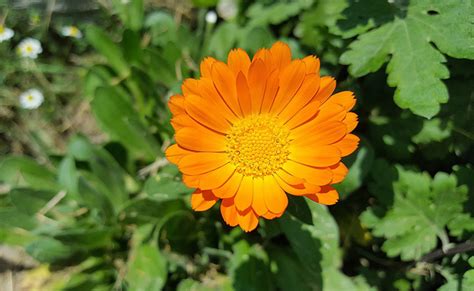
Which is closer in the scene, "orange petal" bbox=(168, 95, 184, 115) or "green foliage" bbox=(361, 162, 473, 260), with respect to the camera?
"orange petal" bbox=(168, 95, 184, 115)

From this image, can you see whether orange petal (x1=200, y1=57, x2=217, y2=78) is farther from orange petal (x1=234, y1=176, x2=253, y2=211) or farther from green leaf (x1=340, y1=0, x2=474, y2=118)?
green leaf (x1=340, y1=0, x2=474, y2=118)

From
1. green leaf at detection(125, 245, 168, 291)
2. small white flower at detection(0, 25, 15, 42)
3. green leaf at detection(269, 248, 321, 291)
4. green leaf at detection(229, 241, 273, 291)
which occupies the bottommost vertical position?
green leaf at detection(269, 248, 321, 291)

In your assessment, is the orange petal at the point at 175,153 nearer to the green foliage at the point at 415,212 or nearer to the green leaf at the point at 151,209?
the green leaf at the point at 151,209

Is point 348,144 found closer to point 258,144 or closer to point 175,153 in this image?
point 258,144

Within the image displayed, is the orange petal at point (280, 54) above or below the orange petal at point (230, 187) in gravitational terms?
above

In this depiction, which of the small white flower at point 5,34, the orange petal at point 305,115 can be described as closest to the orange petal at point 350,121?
the orange petal at point 305,115

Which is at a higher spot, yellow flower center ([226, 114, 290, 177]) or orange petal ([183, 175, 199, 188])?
orange petal ([183, 175, 199, 188])

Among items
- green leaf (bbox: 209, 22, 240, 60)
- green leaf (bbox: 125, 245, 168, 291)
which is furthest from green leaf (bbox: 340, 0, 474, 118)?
green leaf (bbox: 125, 245, 168, 291)

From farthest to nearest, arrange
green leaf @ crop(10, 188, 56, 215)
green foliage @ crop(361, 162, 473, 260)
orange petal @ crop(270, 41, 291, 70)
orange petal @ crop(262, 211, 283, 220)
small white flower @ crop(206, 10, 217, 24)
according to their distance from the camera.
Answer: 1. small white flower @ crop(206, 10, 217, 24)
2. green leaf @ crop(10, 188, 56, 215)
3. green foliage @ crop(361, 162, 473, 260)
4. orange petal @ crop(270, 41, 291, 70)
5. orange petal @ crop(262, 211, 283, 220)
